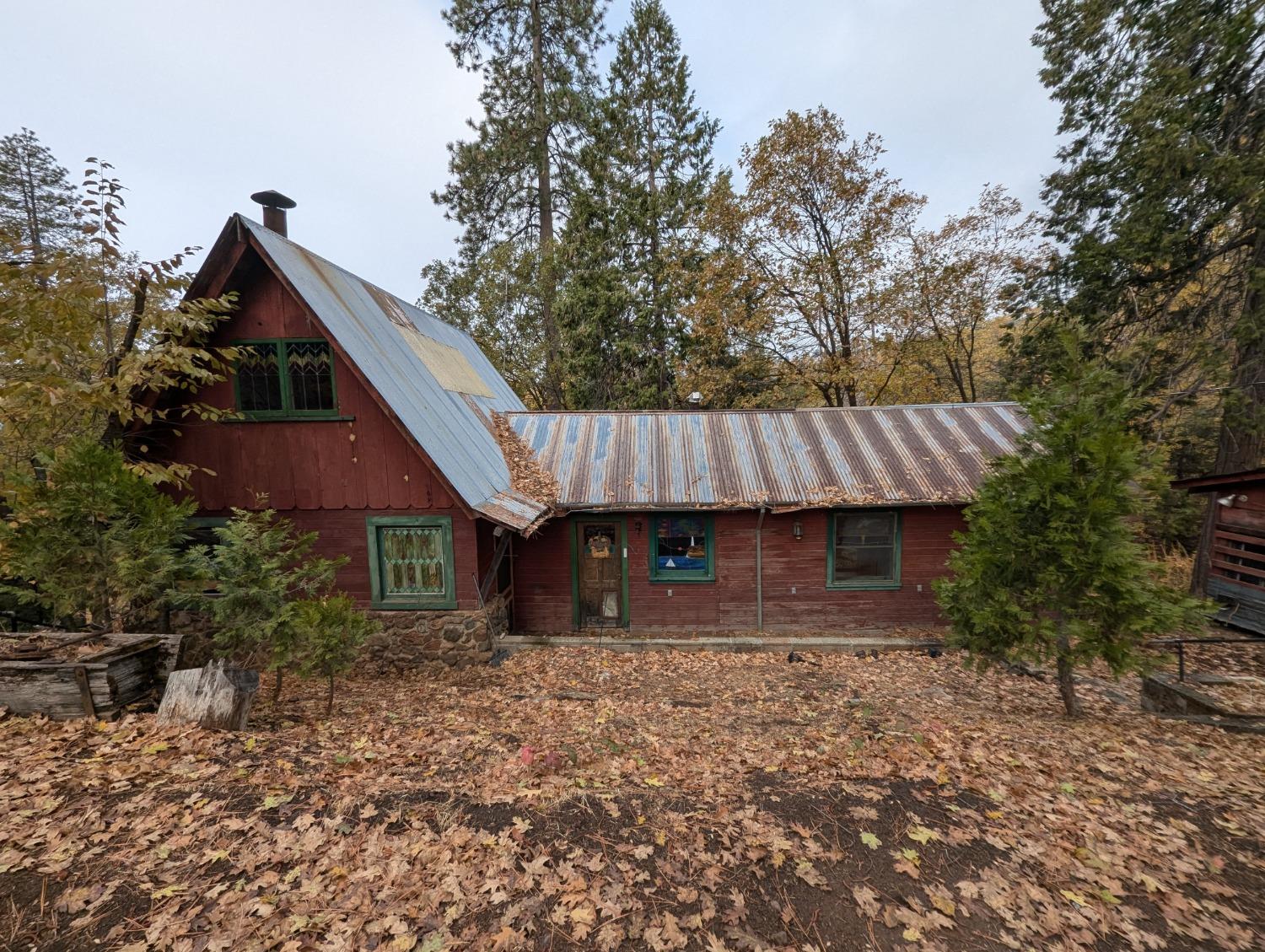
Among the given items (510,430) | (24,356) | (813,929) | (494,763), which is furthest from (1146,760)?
(24,356)

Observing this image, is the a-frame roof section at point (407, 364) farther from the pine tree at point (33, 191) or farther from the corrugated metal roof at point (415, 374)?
the pine tree at point (33, 191)

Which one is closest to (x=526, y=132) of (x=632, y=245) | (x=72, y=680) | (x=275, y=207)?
(x=632, y=245)

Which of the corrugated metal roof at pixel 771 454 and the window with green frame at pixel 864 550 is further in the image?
the window with green frame at pixel 864 550

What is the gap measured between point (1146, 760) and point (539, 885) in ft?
21.3

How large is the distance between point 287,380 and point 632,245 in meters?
18.4

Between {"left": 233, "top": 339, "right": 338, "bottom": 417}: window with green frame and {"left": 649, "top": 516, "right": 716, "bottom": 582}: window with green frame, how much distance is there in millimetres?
6783

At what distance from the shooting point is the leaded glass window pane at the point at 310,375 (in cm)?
933

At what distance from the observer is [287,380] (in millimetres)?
9320

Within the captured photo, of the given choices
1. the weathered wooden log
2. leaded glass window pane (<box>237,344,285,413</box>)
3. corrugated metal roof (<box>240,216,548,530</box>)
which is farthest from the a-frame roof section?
the weathered wooden log

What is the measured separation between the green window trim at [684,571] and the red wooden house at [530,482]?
0.06m

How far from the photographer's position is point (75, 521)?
7035mm

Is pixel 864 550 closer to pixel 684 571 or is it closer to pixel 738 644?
pixel 738 644

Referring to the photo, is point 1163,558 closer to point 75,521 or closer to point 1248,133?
point 1248,133

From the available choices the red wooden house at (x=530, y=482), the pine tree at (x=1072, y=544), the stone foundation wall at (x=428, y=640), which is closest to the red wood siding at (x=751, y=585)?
the red wooden house at (x=530, y=482)
